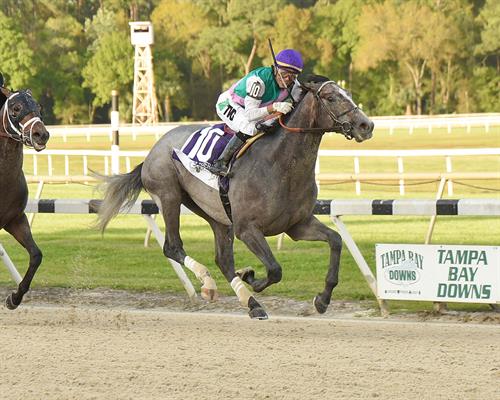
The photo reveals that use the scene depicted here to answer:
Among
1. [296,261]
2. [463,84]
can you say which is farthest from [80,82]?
[296,261]

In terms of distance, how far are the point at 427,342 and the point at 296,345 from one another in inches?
26.7

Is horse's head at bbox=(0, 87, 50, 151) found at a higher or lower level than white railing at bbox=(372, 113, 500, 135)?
higher

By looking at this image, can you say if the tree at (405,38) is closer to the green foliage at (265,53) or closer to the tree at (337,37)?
the green foliage at (265,53)

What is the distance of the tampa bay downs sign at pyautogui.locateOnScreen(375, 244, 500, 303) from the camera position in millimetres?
7090

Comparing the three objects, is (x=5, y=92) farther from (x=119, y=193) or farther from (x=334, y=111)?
(x=334, y=111)

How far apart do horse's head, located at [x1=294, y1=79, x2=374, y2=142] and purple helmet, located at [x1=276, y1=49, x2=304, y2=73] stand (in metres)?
0.12

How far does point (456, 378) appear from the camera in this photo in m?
5.04

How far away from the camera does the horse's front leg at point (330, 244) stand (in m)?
6.65

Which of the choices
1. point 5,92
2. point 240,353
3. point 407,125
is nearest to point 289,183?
point 240,353

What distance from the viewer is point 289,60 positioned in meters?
6.59

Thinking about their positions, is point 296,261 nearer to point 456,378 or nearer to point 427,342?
point 427,342

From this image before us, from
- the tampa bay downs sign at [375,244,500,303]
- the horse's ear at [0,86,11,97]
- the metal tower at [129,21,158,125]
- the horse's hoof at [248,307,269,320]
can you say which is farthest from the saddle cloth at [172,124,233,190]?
the metal tower at [129,21,158,125]

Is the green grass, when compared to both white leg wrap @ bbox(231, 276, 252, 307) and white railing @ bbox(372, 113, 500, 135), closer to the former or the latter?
white leg wrap @ bbox(231, 276, 252, 307)

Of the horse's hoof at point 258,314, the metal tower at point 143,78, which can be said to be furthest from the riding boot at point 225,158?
the metal tower at point 143,78
